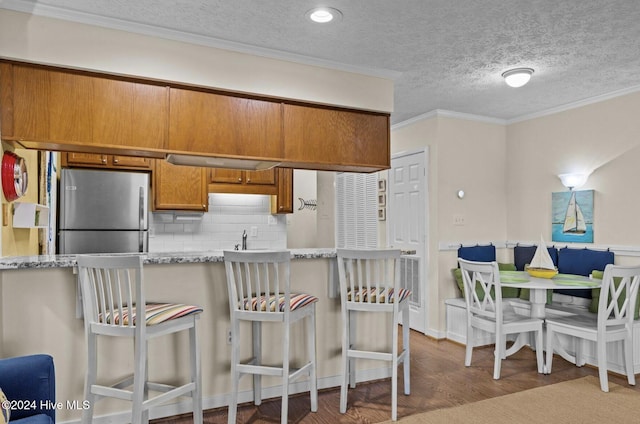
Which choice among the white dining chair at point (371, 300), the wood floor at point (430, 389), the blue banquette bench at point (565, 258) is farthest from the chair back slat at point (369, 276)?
the blue banquette bench at point (565, 258)

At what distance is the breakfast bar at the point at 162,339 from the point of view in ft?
8.17

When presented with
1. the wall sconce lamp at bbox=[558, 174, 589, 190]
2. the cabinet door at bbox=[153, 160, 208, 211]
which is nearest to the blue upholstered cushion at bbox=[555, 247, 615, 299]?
the wall sconce lamp at bbox=[558, 174, 589, 190]

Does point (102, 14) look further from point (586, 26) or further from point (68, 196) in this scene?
point (586, 26)

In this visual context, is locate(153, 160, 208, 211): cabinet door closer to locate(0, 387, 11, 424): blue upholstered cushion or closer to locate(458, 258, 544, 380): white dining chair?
locate(458, 258, 544, 380): white dining chair

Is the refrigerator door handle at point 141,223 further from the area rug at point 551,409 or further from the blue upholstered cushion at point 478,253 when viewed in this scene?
the blue upholstered cushion at point 478,253

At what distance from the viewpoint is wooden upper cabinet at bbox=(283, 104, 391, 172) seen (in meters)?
3.38

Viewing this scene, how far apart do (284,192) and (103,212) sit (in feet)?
6.38

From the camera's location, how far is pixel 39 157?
341cm

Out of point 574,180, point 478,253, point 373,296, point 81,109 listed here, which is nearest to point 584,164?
point 574,180

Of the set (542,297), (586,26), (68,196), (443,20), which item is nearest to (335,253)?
(443,20)

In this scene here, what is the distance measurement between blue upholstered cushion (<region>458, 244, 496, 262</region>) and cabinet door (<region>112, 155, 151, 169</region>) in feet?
11.4

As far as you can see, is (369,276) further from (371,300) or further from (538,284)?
(538,284)

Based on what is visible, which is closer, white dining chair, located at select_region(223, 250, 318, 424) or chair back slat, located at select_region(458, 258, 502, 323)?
white dining chair, located at select_region(223, 250, 318, 424)

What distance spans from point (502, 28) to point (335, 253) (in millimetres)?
1829
